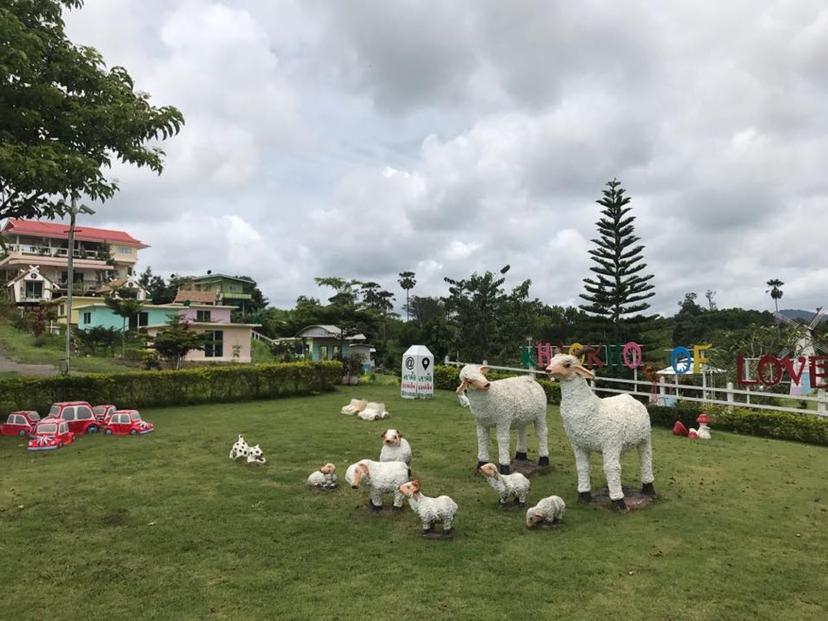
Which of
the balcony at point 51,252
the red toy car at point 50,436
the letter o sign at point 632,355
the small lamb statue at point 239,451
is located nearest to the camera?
the small lamb statue at point 239,451

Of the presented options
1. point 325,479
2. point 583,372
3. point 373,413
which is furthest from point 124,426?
point 583,372

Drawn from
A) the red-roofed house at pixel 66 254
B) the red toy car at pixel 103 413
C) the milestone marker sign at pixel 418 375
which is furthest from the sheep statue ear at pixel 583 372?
the red-roofed house at pixel 66 254

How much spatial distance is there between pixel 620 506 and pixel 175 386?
12.0 metres

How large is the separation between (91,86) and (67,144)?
118 centimetres

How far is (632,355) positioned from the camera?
47.5 ft

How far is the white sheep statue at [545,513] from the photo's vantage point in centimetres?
553

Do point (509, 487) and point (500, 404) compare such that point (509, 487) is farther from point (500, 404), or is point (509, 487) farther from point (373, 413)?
point (373, 413)

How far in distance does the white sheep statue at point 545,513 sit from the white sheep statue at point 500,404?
5.23ft

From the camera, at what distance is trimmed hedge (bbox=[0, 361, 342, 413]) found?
12.4 m

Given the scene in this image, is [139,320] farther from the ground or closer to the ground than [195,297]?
closer to the ground

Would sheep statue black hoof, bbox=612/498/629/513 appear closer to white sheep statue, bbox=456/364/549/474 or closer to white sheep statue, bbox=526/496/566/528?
white sheep statue, bbox=526/496/566/528

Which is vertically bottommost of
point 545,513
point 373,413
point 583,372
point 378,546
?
point 378,546

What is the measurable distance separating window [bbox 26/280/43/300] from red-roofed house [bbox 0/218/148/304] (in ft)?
0.51

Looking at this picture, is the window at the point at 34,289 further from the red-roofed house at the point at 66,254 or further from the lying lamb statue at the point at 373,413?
the lying lamb statue at the point at 373,413
